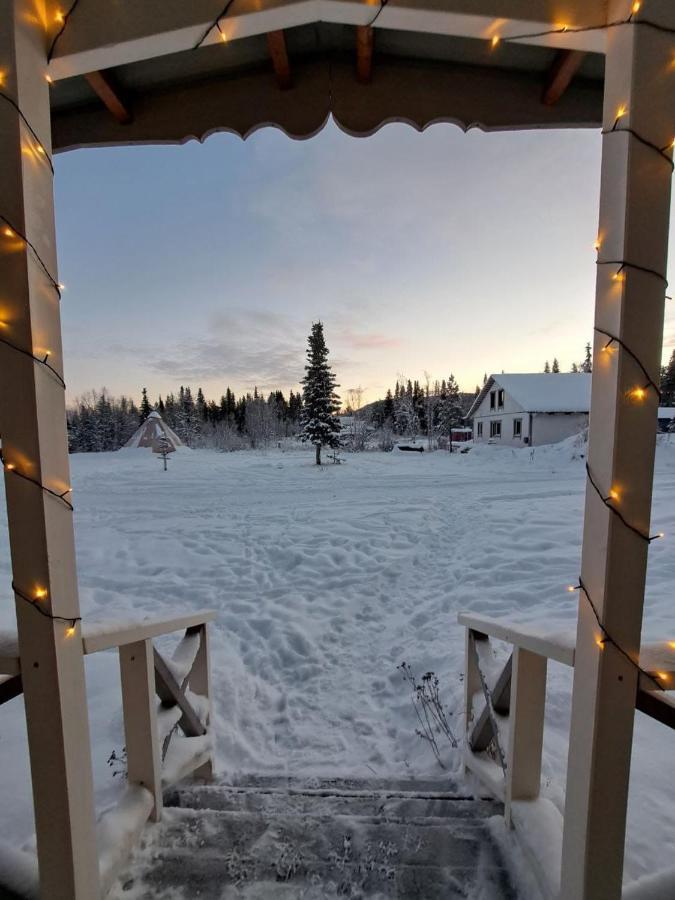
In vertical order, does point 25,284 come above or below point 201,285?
below

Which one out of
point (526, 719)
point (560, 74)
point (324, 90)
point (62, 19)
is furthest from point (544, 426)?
point (62, 19)

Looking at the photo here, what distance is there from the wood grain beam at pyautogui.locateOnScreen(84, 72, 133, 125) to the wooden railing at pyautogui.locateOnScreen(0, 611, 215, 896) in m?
2.02

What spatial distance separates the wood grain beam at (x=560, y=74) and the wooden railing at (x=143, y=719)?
267 centimetres

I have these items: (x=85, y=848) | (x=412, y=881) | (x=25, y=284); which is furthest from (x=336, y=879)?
(x=25, y=284)

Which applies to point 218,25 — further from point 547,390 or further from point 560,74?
point 547,390

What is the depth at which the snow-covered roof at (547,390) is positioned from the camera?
19297mm

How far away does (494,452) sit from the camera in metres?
17.4

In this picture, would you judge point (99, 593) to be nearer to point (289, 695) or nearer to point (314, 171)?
point (289, 695)

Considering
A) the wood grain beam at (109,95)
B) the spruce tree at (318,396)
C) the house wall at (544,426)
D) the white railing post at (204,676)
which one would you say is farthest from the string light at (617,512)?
the house wall at (544,426)

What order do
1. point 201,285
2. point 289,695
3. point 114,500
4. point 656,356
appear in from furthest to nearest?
point 201,285 → point 114,500 → point 289,695 → point 656,356

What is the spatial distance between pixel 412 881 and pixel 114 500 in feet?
35.3

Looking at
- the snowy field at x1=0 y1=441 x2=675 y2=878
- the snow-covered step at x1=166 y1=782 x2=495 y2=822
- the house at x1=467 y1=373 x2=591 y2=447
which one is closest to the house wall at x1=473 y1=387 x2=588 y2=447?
the house at x1=467 y1=373 x2=591 y2=447

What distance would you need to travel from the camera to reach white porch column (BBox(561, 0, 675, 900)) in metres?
0.95

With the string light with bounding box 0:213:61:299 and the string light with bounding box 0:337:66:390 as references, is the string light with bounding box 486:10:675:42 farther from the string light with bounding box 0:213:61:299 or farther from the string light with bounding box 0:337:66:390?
the string light with bounding box 0:337:66:390
